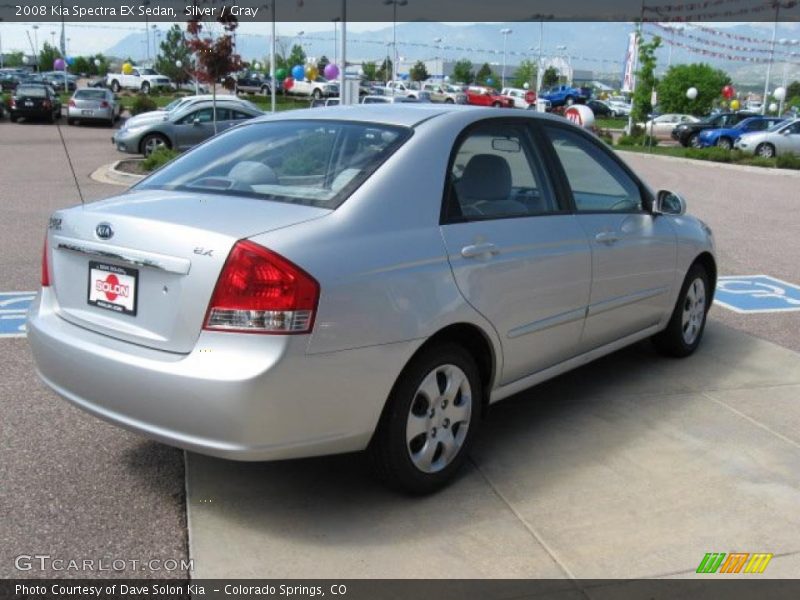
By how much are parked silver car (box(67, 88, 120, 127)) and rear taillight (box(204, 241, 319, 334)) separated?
3277 cm

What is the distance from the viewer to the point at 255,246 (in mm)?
3125

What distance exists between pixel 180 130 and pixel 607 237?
56.7ft

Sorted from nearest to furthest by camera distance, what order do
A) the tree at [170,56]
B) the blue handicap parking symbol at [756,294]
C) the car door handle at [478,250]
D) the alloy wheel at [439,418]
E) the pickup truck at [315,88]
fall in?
the alloy wheel at [439,418]
the car door handle at [478,250]
the blue handicap parking symbol at [756,294]
the pickup truck at [315,88]
the tree at [170,56]

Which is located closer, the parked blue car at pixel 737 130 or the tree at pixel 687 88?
the parked blue car at pixel 737 130

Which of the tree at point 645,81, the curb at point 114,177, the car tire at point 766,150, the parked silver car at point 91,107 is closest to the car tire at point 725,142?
the tree at point 645,81

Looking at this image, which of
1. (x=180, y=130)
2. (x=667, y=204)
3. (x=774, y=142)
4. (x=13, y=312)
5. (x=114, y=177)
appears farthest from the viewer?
(x=774, y=142)

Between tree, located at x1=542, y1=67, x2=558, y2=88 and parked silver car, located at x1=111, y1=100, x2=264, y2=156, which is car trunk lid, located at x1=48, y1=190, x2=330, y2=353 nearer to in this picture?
parked silver car, located at x1=111, y1=100, x2=264, y2=156

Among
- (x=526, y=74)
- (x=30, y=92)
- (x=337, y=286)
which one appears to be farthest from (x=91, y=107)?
(x=526, y=74)

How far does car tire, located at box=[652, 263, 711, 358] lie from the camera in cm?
575

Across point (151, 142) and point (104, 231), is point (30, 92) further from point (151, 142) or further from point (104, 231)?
point (104, 231)

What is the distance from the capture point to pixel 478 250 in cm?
383

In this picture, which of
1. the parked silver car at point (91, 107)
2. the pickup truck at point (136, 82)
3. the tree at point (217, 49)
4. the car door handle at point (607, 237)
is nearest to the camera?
the car door handle at point (607, 237)

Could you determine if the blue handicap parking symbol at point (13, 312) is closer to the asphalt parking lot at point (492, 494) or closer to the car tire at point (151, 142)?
the asphalt parking lot at point (492, 494)

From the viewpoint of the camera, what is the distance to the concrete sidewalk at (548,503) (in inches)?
130
